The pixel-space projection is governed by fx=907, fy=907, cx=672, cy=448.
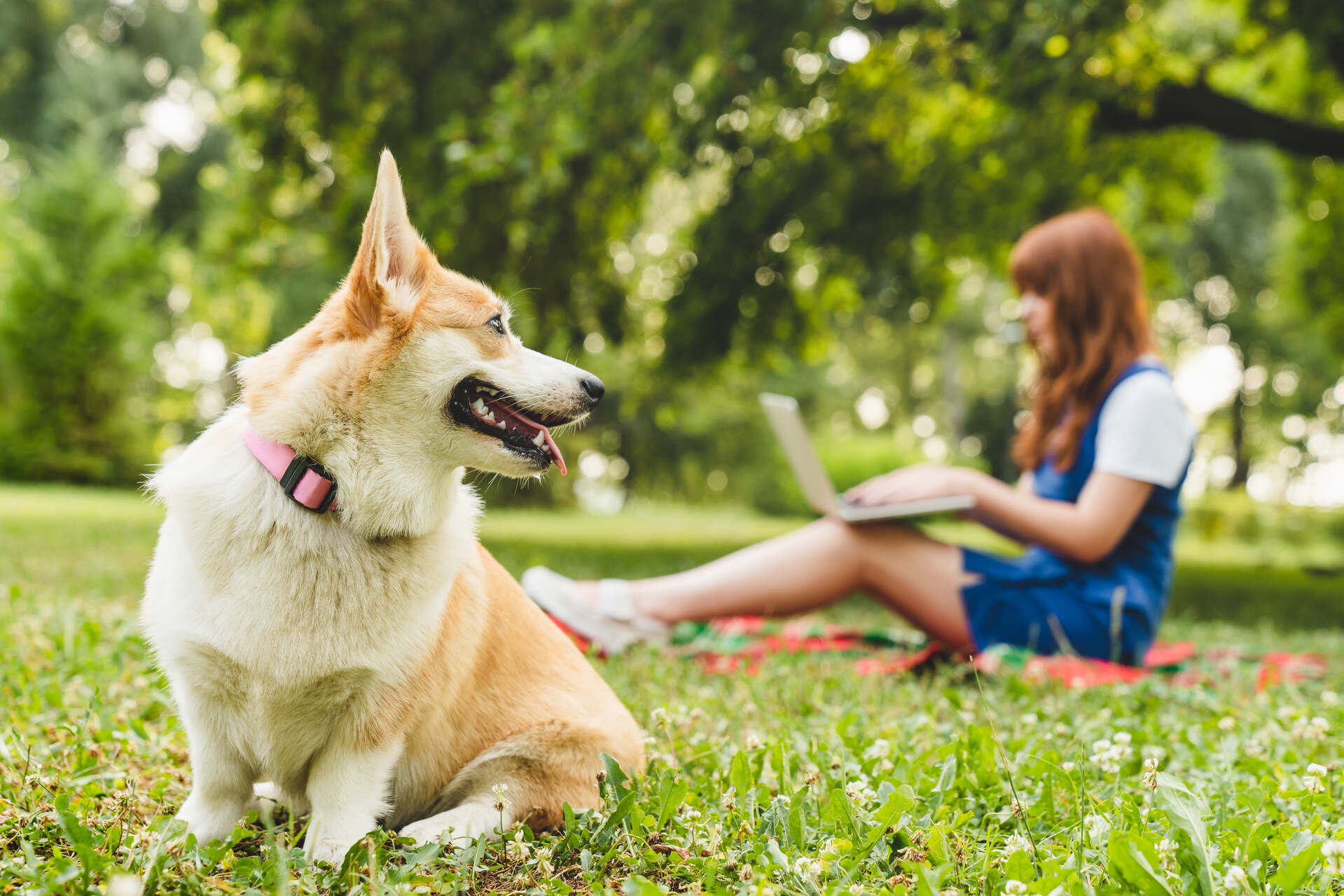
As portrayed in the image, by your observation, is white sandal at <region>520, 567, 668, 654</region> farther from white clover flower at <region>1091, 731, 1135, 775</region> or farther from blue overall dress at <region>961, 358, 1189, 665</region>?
white clover flower at <region>1091, 731, 1135, 775</region>

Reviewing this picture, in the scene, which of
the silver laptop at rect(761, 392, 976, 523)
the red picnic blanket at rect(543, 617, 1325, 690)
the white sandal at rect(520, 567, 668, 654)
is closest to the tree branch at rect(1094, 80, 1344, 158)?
the red picnic blanket at rect(543, 617, 1325, 690)

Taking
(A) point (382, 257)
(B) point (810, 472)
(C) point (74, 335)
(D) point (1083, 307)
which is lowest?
(B) point (810, 472)

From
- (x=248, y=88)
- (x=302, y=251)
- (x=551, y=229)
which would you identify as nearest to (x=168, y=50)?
(x=302, y=251)

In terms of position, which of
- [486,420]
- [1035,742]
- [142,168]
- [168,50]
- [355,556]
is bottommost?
[1035,742]

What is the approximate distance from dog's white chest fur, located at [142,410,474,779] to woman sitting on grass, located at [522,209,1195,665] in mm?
2071

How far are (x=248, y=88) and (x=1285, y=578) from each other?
1506 cm

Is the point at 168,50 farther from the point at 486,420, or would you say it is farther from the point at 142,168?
the point at 486,420

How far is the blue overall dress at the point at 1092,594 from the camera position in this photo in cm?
365

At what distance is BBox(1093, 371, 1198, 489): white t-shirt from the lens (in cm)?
352

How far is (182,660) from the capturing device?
1.68 m

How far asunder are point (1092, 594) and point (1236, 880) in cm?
236

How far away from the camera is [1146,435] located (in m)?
3.53

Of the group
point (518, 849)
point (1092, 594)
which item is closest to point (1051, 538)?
point (1092, 594)

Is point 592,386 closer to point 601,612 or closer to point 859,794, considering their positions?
point 859,794
